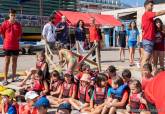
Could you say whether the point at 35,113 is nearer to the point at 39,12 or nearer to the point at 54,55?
the point at 54,55

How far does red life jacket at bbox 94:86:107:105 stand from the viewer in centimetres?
644

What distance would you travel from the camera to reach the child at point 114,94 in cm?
586

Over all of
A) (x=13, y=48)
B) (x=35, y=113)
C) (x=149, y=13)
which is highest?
(x=149, y=13)

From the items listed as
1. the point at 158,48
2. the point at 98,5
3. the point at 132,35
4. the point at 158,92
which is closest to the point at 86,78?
the point at 158,48

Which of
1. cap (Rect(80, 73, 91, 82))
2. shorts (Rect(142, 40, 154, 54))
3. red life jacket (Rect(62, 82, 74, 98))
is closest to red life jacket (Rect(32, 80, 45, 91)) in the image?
red life jacket (Rect(62, 82, 74, 98))

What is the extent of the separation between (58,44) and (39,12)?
3621cm

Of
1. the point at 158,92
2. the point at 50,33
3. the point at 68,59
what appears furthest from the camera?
the point at 50,33

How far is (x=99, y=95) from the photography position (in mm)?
6504

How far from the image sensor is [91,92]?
6812mm

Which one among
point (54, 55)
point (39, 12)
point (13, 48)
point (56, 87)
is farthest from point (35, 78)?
point (39, 12)

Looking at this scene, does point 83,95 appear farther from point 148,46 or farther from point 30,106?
point 148,46

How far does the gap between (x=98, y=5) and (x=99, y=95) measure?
187ft

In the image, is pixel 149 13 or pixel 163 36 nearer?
pixel 149 13

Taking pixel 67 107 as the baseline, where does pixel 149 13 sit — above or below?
above
